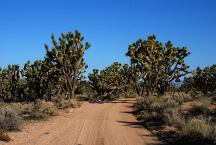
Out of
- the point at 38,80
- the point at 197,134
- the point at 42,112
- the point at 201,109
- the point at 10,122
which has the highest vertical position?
the point at 38,80

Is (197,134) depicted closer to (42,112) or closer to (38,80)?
(42,112)

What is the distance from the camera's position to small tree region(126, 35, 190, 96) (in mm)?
32875

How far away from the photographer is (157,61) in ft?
108

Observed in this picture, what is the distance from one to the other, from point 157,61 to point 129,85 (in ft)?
20.7

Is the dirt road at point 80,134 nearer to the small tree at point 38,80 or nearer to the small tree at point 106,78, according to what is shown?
the small tree at point 38,80

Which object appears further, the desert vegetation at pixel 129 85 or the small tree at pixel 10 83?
the small tree at pixel 10 83

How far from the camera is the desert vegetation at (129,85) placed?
16.2 meters

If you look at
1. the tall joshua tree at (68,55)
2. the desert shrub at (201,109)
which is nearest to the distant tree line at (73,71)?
the tall joshua tree at (68,55)

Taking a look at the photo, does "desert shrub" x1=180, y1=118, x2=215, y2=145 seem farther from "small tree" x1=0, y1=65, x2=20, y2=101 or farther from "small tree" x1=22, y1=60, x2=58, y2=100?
"small tree" x1=0, y1=65, x2=20, y2=101

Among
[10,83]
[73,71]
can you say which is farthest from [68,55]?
[10,83]

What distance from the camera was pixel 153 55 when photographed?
108 ft

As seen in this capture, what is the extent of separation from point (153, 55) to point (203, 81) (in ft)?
48.9

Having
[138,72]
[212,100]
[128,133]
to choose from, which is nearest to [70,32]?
[138,72]

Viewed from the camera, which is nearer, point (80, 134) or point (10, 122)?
point (80, 134)
